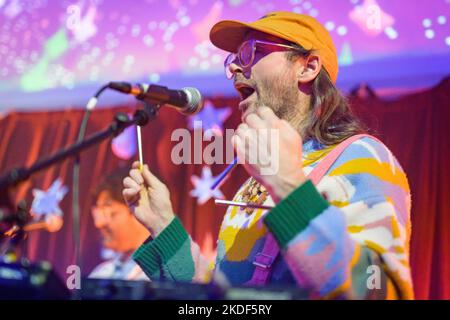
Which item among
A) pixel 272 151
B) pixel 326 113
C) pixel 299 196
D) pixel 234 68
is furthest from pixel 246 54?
pixel 299 196

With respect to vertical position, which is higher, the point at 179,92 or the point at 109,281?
the point at 179,92

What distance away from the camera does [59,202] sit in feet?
11.0

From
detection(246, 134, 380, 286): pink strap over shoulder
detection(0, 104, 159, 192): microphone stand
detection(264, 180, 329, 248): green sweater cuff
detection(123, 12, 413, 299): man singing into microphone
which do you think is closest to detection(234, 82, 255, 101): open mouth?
detection(123, 12, 413, 299): man singing into microphone

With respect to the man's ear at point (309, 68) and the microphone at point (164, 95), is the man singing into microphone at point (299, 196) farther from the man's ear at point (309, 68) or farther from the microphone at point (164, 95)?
the microphone at point (164, 95)

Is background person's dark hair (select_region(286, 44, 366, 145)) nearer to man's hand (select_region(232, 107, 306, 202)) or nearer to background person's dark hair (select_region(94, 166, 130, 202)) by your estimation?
man's hand (select_region(232, 107, 306, 202))

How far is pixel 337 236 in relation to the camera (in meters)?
1.01

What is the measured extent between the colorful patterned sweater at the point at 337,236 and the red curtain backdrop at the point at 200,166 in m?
0.61

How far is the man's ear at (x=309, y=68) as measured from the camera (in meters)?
1.59

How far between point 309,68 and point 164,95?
543mm

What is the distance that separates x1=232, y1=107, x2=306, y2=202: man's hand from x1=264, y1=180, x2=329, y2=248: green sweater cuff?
0.09ft
